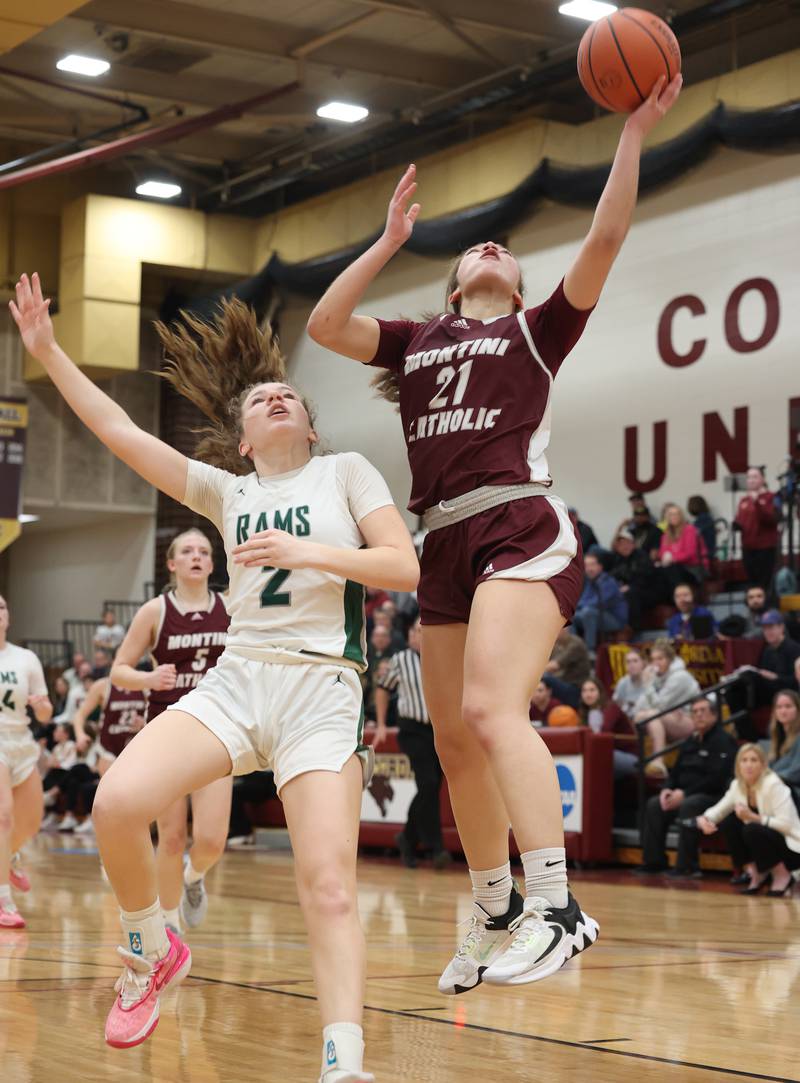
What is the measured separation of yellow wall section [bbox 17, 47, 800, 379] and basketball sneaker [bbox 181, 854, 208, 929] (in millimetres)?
12286

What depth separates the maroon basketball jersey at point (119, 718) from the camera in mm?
10383

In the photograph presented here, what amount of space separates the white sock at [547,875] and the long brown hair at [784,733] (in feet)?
22.6

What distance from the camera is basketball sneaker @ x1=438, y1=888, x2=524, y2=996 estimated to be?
4.15 meters

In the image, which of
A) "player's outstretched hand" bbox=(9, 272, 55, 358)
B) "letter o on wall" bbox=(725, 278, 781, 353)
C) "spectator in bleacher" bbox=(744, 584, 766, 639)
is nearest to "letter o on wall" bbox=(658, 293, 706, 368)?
"letter o on wall" bbox=(725, 278, 781, 353)

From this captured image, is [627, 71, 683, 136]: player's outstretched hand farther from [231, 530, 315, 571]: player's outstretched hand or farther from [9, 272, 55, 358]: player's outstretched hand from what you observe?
[9, 272, 55, 358]: player's outstretched hand

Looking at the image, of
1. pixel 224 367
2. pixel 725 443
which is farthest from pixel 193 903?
pixel 725 443

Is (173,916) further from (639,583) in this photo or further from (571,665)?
(639,583)

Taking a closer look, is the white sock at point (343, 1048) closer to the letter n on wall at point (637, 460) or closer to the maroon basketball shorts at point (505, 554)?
the maroon basketball shorts at point (505, 554)

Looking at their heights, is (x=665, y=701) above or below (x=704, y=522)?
below

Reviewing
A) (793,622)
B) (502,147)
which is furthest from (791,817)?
(502,147)

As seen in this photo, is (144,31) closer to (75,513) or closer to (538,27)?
(538,27)

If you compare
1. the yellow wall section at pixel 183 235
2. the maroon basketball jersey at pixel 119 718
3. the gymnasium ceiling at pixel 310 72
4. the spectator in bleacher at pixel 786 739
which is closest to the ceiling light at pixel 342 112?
the gymnasium ceiling at pixel 310 72

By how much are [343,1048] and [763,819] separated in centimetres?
713

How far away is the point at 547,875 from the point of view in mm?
3818
